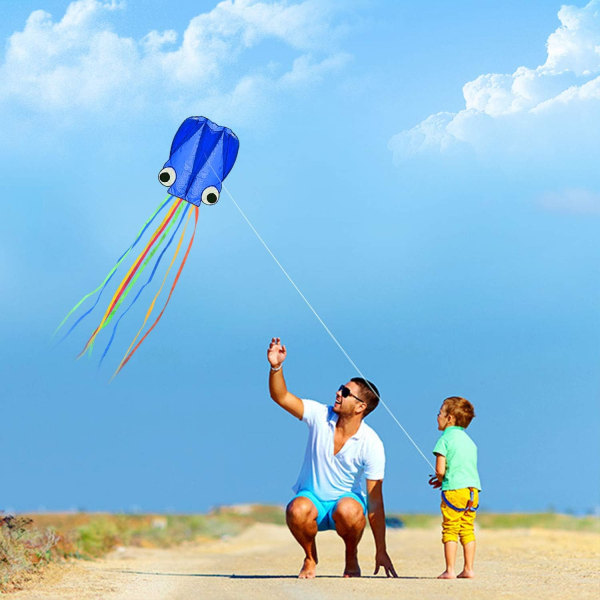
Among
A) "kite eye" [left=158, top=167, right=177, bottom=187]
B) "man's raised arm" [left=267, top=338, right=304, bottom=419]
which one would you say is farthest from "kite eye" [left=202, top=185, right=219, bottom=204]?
"man's raised arm" [left=267, top=338, right=304, bottom=419]

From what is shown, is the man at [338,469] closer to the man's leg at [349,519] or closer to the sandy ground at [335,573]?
the man's leg at [349,519]

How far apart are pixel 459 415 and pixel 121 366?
9.59ft

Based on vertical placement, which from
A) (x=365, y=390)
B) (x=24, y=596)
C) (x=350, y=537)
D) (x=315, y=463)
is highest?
(x=365, y=390)

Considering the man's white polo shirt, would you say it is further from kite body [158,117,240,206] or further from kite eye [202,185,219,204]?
kite body [158,117,240,206]

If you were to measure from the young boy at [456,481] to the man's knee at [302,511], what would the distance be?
1012 millimetres

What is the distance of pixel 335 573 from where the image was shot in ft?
35.0

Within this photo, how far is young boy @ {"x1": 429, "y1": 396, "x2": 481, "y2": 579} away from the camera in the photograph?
335 inches

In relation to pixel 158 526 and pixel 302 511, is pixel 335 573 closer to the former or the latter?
pixel 302 511

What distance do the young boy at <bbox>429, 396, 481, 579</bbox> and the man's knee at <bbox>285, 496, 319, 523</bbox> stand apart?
1012mm

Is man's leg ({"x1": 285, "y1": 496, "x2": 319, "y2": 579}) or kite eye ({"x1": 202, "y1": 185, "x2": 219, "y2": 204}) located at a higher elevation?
kite eye ({"x1": 202, "y1": 185, "x2": 219, "y2": 204})

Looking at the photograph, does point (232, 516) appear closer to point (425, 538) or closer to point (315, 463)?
point (425, 538)

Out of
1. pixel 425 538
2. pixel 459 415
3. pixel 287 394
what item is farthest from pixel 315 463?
pixel 425 538

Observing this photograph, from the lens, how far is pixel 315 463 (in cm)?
885

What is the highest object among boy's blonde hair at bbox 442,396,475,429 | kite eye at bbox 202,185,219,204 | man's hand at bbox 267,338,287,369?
kite eye at bbox 202,185,219,204
